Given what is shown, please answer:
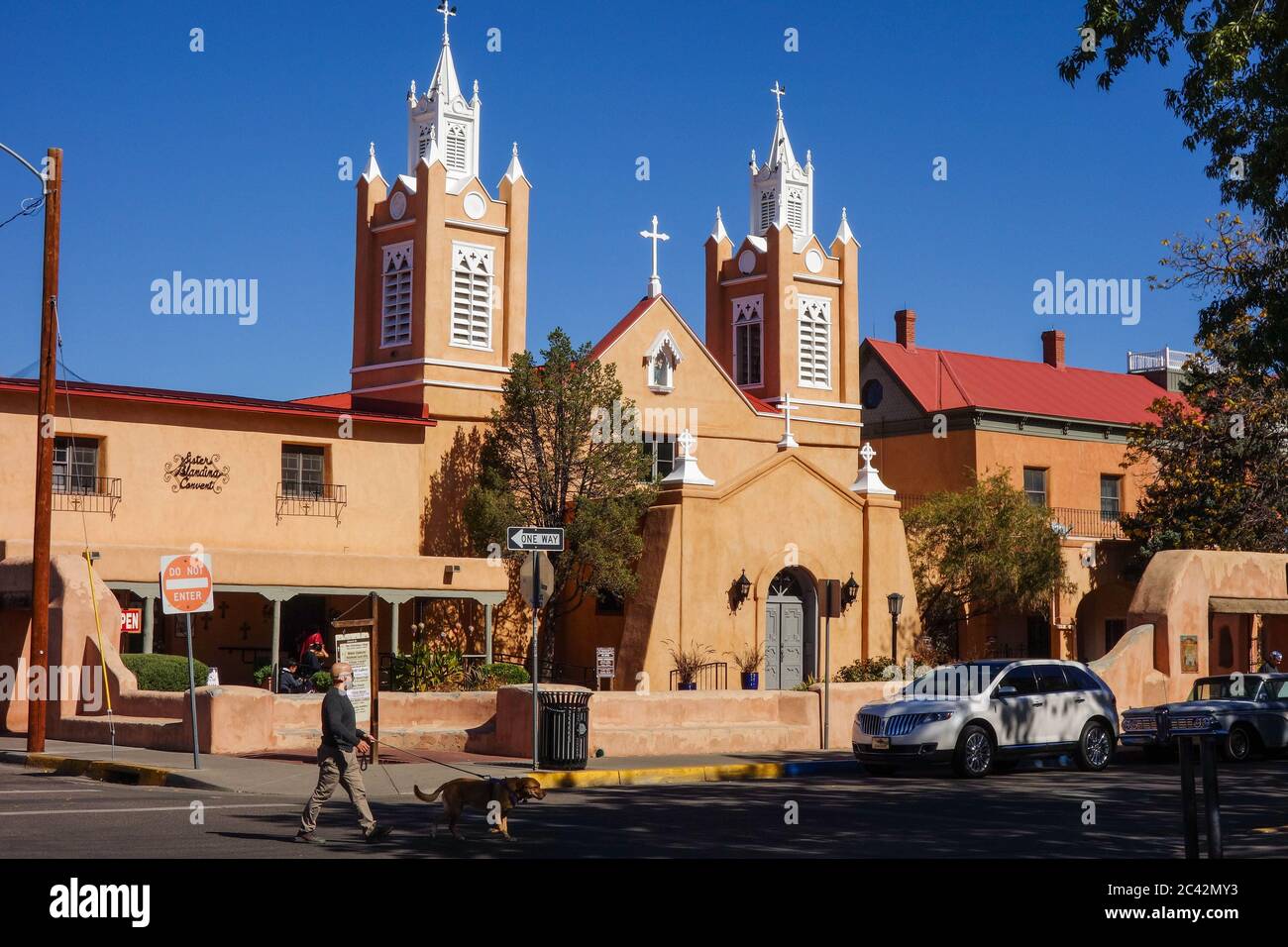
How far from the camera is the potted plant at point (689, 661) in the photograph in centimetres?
3105

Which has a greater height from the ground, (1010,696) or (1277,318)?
(1277,318)

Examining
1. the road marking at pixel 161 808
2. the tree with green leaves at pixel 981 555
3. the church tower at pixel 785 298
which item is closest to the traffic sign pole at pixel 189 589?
the road marking at pixel 161 808

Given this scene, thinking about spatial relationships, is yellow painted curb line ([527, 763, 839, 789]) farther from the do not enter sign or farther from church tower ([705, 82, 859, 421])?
church tower ([705, 82, 859, 421])

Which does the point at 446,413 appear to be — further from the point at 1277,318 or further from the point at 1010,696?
the point at 1277,318

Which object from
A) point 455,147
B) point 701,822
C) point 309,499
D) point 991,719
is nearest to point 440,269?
point 455,147

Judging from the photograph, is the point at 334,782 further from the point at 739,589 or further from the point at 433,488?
the point at 433,488

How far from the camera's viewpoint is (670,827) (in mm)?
14562

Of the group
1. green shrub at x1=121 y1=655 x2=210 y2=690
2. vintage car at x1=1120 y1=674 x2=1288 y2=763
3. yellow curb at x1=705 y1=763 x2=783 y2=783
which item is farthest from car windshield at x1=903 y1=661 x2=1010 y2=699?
green shrub at x1=121 y1=655 x2=210 y2=690

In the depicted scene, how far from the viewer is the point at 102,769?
65.7ft

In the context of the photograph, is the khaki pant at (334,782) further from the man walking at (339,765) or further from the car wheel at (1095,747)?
the car wheel at (1095,747)

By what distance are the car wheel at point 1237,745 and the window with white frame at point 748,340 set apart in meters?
20.9

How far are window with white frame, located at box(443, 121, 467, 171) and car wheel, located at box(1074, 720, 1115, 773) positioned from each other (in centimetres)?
2155
